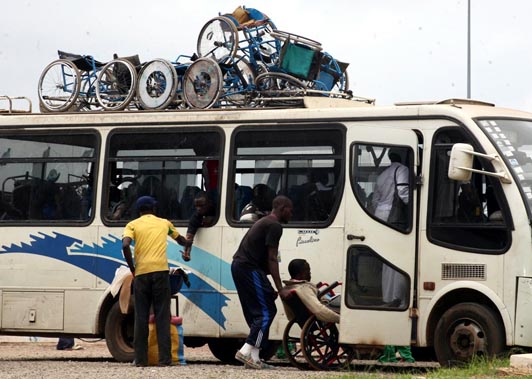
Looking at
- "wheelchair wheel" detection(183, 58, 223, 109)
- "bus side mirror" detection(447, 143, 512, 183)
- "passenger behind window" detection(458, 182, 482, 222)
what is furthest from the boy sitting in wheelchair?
"wheelchair wheel" detection(183, 58, 223, 109)

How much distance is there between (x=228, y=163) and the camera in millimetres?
16672

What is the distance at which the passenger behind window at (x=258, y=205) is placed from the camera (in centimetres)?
1639

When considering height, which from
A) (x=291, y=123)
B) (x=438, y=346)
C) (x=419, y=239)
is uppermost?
(x=291, y=123)

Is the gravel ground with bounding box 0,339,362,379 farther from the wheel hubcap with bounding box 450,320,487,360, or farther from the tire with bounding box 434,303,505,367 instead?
the wheel hubcap with bounding box 450,320,487,360

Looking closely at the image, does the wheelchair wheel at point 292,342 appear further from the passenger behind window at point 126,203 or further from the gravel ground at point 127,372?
the passenger behind window at point 126,203

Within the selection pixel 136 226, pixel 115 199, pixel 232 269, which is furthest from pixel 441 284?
pixel 115 199

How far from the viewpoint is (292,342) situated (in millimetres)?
15789

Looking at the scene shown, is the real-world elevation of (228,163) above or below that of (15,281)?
above

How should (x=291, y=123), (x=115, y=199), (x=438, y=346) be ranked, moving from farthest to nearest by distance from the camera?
(x=115, y=199) < (x=291, y=123) < (x=438, y=346)

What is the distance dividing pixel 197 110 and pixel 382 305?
12.1ft

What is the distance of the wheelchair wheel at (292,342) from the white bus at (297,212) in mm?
296

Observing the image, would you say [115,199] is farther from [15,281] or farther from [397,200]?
[397,200]

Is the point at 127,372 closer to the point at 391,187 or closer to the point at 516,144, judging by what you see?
the point at 391,187

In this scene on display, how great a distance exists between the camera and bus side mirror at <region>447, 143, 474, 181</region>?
14344 mm
